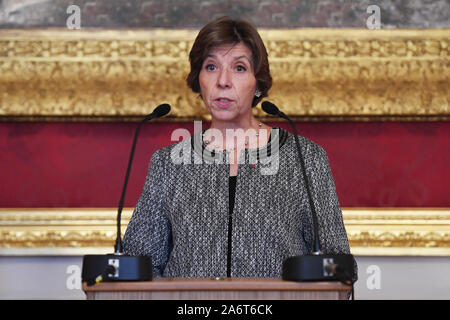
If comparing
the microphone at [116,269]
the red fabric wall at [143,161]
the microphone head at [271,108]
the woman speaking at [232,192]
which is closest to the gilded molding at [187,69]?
the red fabric wall at [143,161]

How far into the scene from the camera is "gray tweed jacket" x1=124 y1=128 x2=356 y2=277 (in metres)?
1.61

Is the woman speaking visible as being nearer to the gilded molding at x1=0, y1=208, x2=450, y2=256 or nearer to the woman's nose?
the woman's nose

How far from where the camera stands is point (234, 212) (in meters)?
1.64

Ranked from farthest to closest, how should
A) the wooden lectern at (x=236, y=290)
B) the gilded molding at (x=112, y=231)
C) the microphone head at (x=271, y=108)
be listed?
the gilded molding at (x=112, y=231) → the microphone head at (x=271, y=108) → the wooden lectern at (x=236, y=290)

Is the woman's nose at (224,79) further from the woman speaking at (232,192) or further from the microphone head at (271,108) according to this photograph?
the microphone head at (271,108)

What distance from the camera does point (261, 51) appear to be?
5.72ft

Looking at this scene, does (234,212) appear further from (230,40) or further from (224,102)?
(230,40)

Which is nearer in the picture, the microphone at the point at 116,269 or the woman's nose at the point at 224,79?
the microphone at the point at 116,269

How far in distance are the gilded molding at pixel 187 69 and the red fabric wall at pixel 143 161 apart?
0.14 feet

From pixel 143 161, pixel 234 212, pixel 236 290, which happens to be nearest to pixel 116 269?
pixel 236 290

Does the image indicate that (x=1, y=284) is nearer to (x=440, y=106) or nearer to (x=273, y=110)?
(x=273, y=110)

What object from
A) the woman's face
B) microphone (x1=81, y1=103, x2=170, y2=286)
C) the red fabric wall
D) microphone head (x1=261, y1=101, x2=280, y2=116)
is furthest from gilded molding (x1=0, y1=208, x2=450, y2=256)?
microphone (x1=81, y1=103, x2=170, y2=286)

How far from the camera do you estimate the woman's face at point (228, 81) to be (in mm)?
1700
